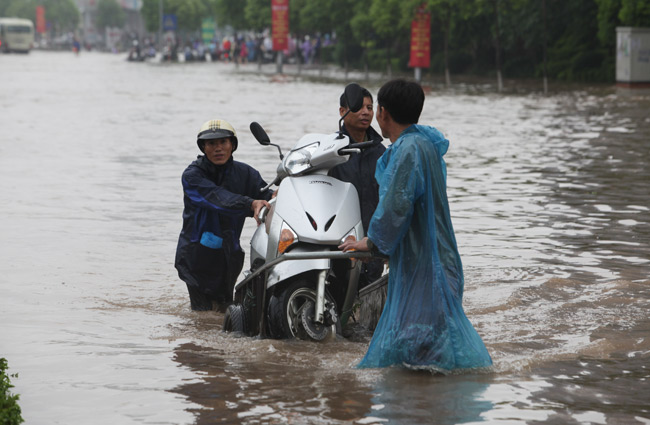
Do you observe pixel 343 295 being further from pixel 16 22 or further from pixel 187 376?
pixel 16 22

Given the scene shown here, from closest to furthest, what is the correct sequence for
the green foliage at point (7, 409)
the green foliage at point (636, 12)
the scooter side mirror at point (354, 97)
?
the green foliage at point (7, 409)
the scooter side mirror at point (354, 97)
the green foliage at point (636, 12)

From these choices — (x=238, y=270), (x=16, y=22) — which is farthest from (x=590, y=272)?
(x=16, y=22)

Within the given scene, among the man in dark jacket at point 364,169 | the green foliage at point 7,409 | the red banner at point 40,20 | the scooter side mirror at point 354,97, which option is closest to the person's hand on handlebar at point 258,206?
the man in dark jacket at point 364,169

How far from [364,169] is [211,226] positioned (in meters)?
1.10

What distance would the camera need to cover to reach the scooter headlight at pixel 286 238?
6.03m

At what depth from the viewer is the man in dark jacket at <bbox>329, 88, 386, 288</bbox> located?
6.60m

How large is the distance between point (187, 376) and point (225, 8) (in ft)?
244

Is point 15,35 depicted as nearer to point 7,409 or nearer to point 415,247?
point 415,247

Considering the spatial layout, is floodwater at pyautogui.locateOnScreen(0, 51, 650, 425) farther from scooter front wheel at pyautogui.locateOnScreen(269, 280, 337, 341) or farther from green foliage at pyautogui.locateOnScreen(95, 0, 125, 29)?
green foliage at pyautogui.locateOnScreen(95, 0, 125, 29)

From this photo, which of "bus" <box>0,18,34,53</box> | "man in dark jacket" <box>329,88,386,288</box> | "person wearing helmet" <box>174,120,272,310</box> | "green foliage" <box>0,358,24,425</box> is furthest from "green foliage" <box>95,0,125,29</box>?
"green foliage" <box>0,358,24,425</box>

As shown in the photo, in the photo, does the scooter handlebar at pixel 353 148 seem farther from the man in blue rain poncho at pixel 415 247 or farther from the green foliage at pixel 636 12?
the green foliage at pixel 636 12

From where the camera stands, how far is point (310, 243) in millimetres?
6047

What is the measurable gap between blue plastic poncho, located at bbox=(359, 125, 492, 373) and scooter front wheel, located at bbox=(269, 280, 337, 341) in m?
0.69

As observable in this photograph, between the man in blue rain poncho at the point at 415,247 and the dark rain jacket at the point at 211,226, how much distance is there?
5.83ft
